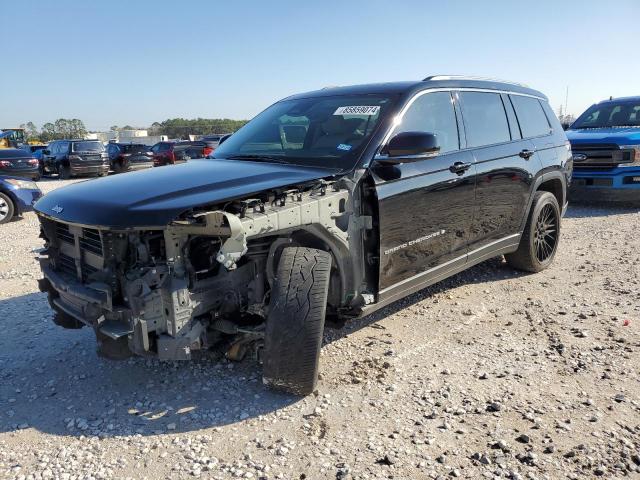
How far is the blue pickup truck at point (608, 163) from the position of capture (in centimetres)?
918

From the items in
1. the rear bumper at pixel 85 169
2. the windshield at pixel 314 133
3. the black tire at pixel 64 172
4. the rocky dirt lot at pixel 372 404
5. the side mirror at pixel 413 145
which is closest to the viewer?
the rocky dirt lot at pixel 372 404

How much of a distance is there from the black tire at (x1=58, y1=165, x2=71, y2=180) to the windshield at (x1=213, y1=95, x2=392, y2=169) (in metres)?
18.6

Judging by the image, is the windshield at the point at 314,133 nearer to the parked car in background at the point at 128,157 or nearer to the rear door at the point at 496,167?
the rear door at the point at 496,167

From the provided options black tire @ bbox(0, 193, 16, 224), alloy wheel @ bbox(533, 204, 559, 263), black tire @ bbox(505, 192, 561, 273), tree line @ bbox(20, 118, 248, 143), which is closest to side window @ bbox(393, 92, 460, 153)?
black tire @ bbox(505, 192, 561, 273)

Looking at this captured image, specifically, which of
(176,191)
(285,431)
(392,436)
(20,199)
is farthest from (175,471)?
(20,199)

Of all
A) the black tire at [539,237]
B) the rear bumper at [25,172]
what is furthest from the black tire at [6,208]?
the black tire at [539,237]

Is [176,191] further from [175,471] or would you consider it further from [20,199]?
[20,199]

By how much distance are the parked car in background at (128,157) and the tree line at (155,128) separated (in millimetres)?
35311

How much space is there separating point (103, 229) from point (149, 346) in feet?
2.23

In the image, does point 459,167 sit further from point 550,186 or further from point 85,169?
point 85,169

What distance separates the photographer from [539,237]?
19.1 feet

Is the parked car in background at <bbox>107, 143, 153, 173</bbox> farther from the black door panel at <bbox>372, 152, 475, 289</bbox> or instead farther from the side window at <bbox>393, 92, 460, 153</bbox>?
the black door panel at <bbox>372, 152, 475, 289</bbox>

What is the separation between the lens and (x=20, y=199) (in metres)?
10.1

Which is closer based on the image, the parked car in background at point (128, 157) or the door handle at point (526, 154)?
the door handle at point (526, 154)
